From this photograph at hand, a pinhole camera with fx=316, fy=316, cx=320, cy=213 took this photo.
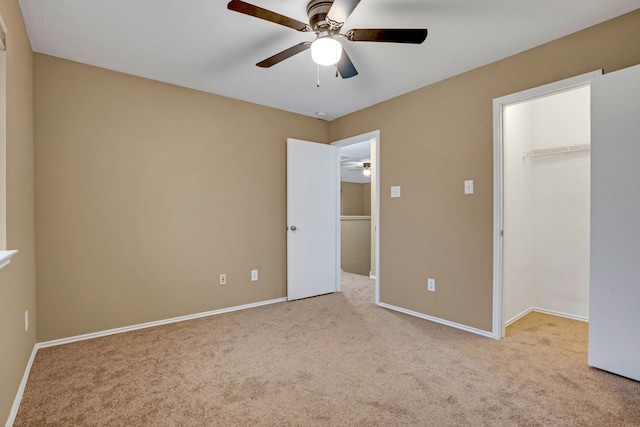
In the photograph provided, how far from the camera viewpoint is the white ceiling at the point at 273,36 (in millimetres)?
1958

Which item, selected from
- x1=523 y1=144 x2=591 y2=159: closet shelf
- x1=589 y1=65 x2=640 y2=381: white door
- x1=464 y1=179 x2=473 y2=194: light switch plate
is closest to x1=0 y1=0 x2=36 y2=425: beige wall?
x1=464 y1=179 x2=473 y2=194: light switch plate

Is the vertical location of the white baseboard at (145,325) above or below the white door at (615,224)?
below

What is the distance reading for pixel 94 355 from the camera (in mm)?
2383

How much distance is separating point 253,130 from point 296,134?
2.01ft

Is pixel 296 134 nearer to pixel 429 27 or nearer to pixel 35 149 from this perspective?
pixel 429 27

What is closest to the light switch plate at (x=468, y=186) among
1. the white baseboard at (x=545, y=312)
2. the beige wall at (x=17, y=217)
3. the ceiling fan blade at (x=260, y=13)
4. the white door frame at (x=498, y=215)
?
the white door frame at (x=498, y=215)

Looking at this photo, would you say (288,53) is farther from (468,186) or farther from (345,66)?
(468,186)

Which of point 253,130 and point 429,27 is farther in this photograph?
point 253,130

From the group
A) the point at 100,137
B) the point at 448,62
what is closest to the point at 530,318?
the point at 448,62

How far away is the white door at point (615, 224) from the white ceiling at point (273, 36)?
0.56 meters

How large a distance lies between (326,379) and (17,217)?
216 centimetres

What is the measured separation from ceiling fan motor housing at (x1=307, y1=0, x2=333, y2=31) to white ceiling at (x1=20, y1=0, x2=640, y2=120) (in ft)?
0.23

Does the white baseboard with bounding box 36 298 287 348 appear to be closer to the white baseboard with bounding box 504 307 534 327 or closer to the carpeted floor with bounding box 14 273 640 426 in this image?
the carpeted floor with bounding box 14 273 640 426

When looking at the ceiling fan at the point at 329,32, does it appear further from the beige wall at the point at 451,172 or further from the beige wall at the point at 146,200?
the beige wall at the point at 146,200
